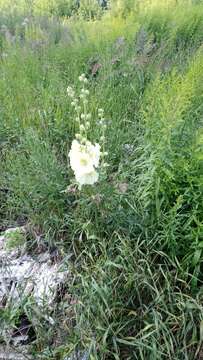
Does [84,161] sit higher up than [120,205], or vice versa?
[84,161]

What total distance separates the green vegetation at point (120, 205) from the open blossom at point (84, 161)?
21 cm

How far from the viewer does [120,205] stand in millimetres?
2066

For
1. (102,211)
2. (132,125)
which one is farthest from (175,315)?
(132,125)

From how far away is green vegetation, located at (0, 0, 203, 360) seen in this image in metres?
1.78

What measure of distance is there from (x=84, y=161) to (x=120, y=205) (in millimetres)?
444

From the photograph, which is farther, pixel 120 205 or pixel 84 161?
pixel 120 205

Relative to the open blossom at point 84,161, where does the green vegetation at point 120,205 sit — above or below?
below

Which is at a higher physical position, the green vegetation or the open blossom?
the open blossom

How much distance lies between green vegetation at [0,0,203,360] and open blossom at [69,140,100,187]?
8.1 inches

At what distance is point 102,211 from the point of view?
2.02 metres

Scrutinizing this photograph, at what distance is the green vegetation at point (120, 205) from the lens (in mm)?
1781

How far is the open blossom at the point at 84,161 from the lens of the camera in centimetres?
171

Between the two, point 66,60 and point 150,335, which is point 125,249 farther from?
point 66,60

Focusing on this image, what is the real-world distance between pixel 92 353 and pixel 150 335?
24 cm
